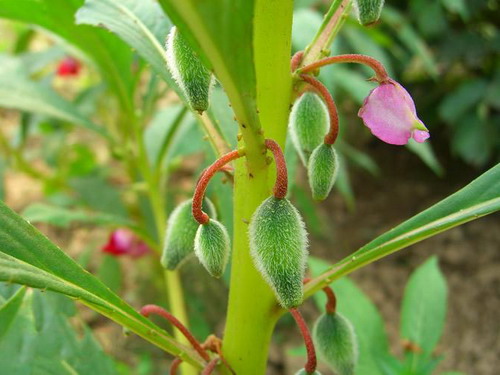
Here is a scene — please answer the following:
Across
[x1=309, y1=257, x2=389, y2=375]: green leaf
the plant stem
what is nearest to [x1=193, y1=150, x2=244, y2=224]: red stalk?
the plant stem

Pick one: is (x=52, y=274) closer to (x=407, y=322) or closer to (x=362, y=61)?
(x=362, y=61)

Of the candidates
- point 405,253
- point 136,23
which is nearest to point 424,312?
point 136,23

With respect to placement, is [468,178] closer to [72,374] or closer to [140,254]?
[140,254]

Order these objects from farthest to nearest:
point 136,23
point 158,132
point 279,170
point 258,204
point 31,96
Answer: point 158,132, point 31,96, point 136,23, point 258,204, point 279,170

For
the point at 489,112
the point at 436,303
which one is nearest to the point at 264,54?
the point at 436,303

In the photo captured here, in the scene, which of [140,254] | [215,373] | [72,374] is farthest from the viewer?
[140,254]

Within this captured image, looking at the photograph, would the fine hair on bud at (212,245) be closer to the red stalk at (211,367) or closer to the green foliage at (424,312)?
the red stalk at (211,367)
